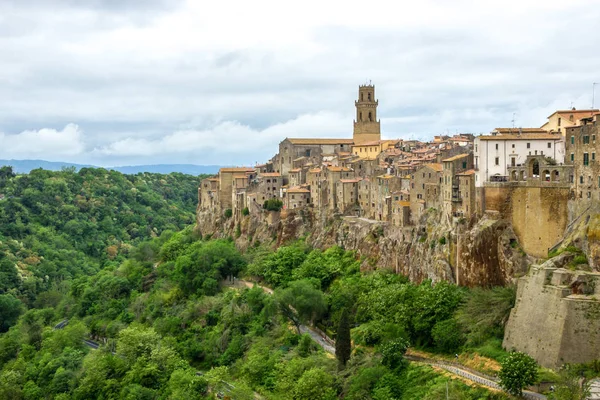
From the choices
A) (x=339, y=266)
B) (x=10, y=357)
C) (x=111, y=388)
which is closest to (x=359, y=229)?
(x=339, y=266)

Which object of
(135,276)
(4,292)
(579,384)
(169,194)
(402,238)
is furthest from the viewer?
(169,194)

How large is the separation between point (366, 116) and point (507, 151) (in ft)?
175

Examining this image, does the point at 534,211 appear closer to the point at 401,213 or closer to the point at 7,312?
the point at 401,213

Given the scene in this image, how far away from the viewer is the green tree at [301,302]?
2662 inches

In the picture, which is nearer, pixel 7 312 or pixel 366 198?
pixel 366 198

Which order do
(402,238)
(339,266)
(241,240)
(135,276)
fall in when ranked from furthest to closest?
(135,276)
(241,240)
(339,266)
(402,238)

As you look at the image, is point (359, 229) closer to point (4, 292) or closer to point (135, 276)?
point (135, 276)

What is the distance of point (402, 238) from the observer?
226ft

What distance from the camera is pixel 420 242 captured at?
215 feet

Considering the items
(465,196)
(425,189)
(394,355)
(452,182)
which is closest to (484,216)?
(465,196)

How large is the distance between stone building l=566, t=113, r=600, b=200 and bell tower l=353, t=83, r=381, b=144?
56.2 m

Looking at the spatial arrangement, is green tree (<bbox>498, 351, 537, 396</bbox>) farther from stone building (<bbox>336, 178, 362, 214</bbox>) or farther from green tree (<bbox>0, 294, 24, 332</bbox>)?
green tree (<bbox>0, 294, 24, 332</bbox>)

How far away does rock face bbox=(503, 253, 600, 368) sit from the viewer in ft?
150

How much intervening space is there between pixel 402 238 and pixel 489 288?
13.6 m
